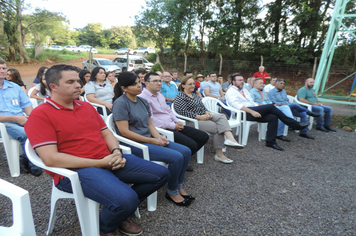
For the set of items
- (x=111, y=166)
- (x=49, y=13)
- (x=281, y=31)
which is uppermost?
(x=49, y=13)

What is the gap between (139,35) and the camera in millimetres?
17234

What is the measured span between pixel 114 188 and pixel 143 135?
35.7 inches

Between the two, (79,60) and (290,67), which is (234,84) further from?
(79,60)

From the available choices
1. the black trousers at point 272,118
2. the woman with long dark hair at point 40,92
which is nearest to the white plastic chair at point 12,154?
the woman with long dark hair at point 40,92

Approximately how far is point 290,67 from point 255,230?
40.1ft

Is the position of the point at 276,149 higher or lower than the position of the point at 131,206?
lower

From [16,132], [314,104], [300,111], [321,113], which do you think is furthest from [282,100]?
[16,132]

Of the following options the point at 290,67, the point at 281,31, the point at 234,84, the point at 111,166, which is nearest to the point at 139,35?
the point at 281,31

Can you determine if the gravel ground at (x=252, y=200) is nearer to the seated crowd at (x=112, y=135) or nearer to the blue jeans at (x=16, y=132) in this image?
the seated crowd at (x=112, y=135)

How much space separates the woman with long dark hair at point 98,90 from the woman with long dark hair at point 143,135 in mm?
1608

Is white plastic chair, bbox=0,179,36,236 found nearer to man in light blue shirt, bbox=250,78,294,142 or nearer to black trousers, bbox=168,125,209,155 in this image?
black trousers, bbox=168,125,209,155

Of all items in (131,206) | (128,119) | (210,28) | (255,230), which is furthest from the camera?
(210,28)

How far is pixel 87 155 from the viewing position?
154 centimetres

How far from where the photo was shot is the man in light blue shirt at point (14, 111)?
247 cm
